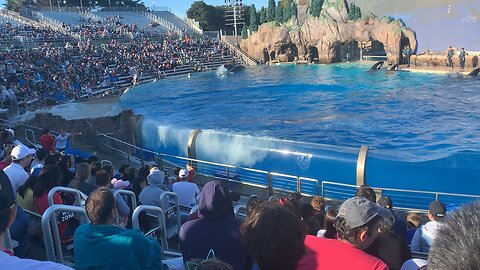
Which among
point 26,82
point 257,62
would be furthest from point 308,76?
point 26,82

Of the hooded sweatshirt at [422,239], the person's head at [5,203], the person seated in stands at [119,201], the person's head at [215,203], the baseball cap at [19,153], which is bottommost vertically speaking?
the hooded sweatshirt at [422,239]

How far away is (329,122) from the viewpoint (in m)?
16.1

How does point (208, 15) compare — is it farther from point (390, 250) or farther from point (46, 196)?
point (390, 250)

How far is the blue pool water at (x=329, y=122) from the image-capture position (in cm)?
848

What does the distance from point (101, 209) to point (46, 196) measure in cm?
195

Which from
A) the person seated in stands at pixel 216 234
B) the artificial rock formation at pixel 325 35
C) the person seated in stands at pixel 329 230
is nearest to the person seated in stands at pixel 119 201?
the person seated in stands at pixel 216 234

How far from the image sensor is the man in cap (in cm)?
481

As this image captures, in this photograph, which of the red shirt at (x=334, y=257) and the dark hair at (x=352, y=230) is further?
the dark hair at (x=352, y=230)

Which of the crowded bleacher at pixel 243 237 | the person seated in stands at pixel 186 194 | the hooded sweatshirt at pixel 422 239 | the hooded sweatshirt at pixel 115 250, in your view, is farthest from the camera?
the person seated in stands at pixel 186 194

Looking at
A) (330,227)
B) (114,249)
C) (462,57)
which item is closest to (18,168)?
(114,249)

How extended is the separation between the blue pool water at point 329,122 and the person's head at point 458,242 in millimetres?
7625

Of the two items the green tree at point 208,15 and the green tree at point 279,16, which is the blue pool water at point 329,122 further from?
the green tree at point 208,15

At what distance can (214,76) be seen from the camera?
33.2 metres

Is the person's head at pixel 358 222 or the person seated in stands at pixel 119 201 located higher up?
the person's head at pixel 358 222
